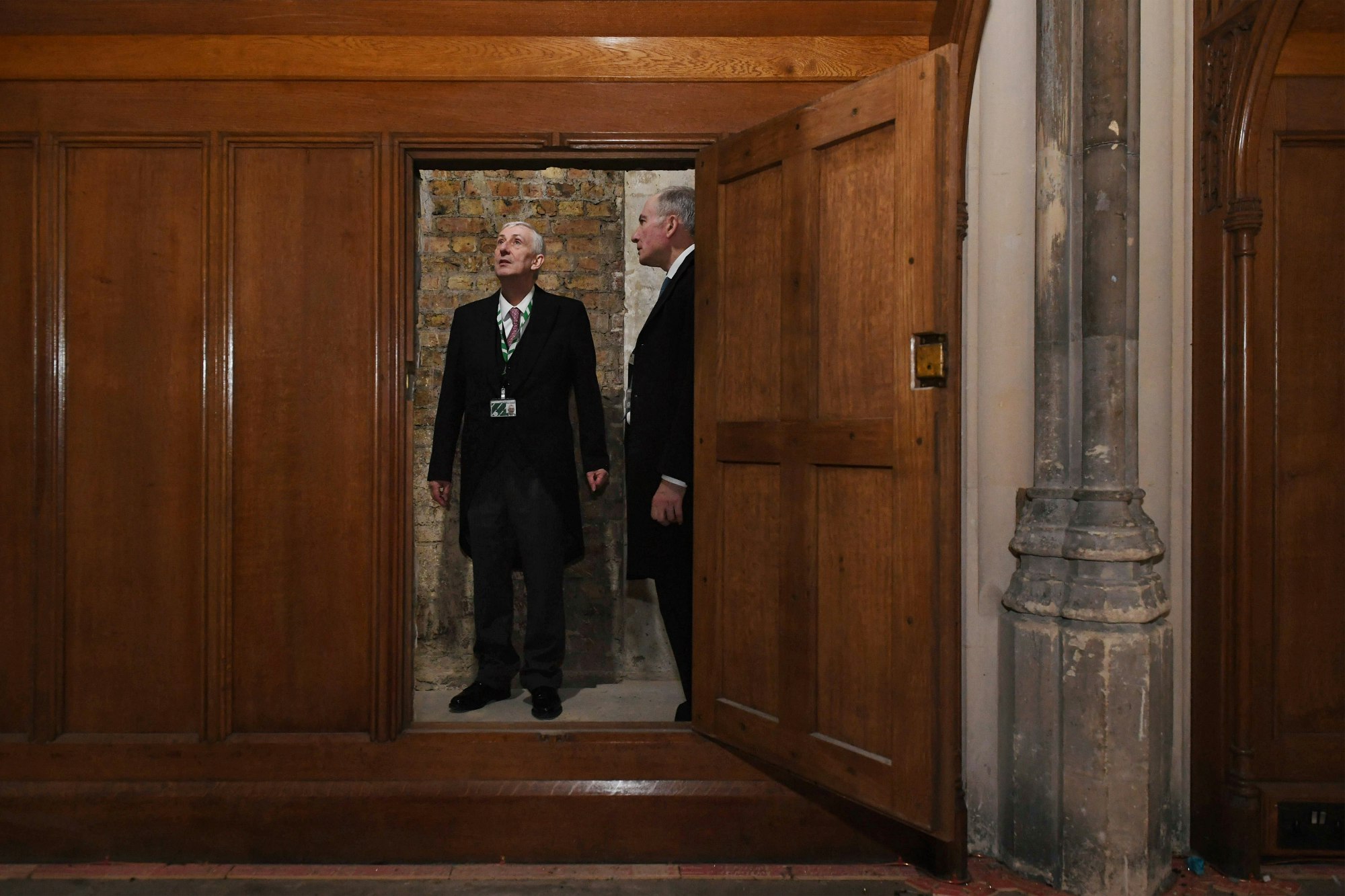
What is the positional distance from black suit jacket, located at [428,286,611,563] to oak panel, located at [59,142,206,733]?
0.94 m

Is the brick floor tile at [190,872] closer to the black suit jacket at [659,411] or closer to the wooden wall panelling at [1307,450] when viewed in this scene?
the black suit jacket at [659,411]

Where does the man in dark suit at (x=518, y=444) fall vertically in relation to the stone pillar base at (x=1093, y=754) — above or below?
above

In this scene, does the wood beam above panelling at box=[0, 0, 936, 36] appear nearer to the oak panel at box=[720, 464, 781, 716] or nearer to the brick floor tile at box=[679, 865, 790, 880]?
the oak panel at box=[720, 464, 781, 716]

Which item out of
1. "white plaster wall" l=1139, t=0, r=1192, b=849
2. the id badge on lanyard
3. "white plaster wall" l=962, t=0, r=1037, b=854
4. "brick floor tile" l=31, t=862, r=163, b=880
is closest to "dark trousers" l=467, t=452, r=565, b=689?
the id badge on lanyard

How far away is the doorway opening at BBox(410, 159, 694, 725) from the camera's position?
12.8ft

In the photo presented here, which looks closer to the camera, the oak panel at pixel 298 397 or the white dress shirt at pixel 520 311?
the oak panel at pixel 298 397

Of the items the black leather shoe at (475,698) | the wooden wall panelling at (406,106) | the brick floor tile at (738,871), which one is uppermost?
the wooden wall panelling at (406,106)

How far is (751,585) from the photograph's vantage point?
246cm

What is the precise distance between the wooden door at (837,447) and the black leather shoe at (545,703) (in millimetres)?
673

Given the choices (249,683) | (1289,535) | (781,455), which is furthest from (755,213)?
(249,683)

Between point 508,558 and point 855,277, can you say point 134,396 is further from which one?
point 855,277

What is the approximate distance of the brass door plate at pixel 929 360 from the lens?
6.72 feet

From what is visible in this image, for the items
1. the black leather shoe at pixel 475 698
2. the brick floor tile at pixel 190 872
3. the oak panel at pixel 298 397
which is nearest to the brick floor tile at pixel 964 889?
the black leather shoe at pixel 475 698

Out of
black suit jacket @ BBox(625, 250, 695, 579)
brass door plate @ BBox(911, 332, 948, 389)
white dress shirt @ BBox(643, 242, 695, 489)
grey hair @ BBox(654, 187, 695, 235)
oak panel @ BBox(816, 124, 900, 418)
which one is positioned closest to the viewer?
brass door plate @ BBox(911, 332, 948, 389)
